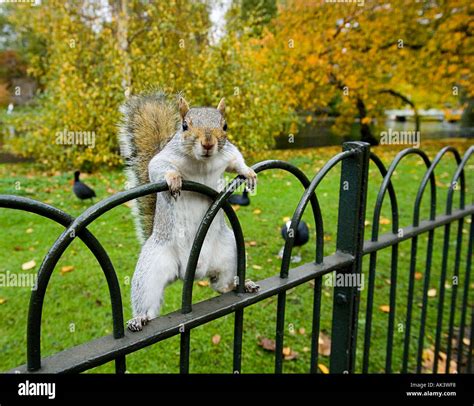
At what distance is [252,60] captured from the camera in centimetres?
569

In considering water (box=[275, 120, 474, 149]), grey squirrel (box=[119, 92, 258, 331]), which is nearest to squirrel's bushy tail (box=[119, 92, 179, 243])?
grey squirrel (box=[119, 92, 258, 331])

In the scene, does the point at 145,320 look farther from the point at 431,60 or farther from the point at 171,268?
Result: the point at 431,60

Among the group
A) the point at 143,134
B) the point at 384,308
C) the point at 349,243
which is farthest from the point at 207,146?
Answer: the point at 384,308

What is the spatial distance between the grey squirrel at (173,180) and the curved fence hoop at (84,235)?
46mm

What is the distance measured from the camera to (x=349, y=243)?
3.35ft

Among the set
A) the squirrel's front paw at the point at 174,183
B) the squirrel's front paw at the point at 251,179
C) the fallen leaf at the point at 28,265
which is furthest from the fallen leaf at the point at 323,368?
the fallen leaf at the point at 28,265

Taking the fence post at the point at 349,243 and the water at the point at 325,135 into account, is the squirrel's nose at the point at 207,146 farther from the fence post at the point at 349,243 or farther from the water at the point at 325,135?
the water at the point at 325,135

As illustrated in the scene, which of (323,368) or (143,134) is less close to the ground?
(143,134)

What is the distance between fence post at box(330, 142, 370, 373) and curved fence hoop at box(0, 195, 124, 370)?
57 cm

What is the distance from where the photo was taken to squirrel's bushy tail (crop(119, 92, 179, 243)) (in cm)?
89

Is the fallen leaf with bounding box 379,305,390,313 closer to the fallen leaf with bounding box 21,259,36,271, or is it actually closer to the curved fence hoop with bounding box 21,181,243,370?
the fallen leaf with bounding box 21,259,36,271

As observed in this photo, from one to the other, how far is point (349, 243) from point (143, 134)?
528mm

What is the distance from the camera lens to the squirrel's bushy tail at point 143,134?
2.92 feet

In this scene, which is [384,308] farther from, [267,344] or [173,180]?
[173,180]
